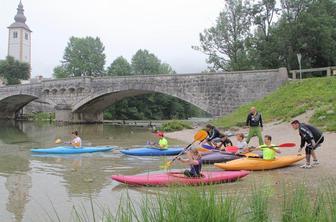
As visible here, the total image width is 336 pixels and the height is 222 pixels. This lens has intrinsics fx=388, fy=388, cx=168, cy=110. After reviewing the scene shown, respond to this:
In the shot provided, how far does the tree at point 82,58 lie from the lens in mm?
62469

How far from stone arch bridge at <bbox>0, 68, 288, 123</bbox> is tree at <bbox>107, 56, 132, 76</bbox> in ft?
49.5

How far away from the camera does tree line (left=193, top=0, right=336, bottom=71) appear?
31625mm

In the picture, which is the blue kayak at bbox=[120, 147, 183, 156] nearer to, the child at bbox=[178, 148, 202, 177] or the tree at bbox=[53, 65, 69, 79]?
the child at bbox=[178, 148, 202, 177]

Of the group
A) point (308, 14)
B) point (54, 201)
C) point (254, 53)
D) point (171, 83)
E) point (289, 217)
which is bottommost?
point (54, 201)

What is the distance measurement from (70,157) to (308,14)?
82.5 ft

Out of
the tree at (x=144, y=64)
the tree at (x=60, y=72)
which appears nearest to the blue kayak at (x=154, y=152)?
the tree at (x=144, y=64)

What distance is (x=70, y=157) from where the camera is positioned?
43.3ft

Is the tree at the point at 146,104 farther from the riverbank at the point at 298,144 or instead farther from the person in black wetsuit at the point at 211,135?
the person in black wetsuit at the point at 211,135

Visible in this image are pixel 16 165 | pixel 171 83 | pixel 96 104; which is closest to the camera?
pixel 16 165

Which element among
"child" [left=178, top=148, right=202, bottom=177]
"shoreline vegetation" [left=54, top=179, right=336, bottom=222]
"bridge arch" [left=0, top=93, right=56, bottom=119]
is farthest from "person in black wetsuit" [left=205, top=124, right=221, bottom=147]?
"bridge arch" [left=0, top=93, right=56, bottom=119]

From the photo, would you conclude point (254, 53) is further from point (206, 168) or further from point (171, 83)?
point (206, 168)

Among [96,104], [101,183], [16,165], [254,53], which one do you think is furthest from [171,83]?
[101,183]

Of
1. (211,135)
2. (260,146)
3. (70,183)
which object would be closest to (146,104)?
(211,135)

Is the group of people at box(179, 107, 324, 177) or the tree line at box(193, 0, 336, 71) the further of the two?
the tree line at box(193, 0, 336, 71)
